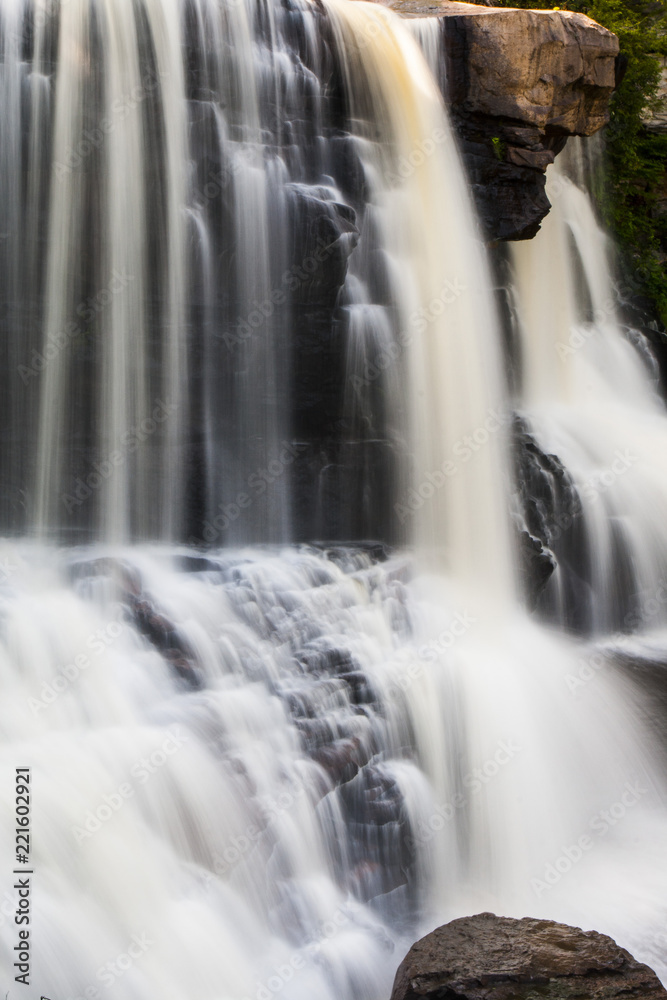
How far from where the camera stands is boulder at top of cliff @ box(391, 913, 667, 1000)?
14.1 ft

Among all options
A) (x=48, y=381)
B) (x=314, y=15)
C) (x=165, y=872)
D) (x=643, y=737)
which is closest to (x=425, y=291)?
(x=314, y=15)

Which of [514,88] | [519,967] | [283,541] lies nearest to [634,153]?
[514,88]

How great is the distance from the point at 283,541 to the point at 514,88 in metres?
4.72

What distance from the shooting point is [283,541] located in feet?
26.2

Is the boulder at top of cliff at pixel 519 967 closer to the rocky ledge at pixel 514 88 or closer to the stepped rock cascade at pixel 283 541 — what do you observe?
the stepped rock cascade at pixel 283 541

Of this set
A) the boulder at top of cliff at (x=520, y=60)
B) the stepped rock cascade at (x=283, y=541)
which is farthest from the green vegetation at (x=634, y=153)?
the boulder at top of cliff at (x=520, y=60)

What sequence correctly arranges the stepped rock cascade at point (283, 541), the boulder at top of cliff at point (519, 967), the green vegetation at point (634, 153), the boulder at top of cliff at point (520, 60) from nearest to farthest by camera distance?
the boulder at top of cliff at point (519, 967), the stepped rock cascade at point (283, 541), the boulder at top of cliff at point (520, 60), the green vegetation at point (634, 153)

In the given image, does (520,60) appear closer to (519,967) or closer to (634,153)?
(634,153)

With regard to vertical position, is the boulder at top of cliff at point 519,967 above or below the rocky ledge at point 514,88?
below

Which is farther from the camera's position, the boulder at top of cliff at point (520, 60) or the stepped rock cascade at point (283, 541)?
the boulder at top of cliff at point (520, 60)

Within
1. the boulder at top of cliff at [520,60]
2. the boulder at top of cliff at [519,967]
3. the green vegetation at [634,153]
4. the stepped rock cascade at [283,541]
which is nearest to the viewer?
the boulder at top of cliff at [519,967]

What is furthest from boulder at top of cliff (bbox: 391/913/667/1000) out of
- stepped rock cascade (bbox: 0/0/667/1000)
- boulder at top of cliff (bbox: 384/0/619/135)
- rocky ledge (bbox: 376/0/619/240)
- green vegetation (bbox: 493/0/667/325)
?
green vegetation (bbox: 493/0/667/325)

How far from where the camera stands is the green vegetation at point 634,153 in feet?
40.7

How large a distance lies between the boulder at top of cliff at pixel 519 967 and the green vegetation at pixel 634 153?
365 inches
